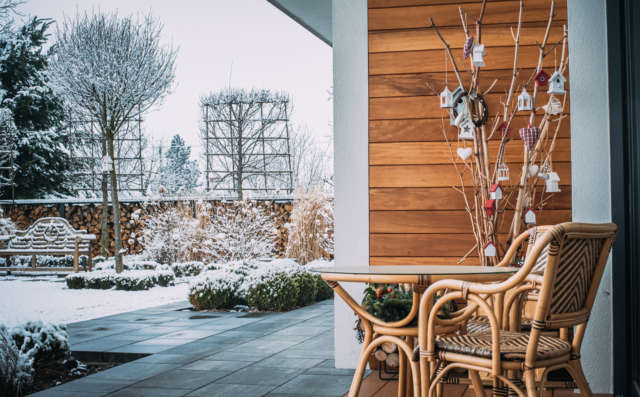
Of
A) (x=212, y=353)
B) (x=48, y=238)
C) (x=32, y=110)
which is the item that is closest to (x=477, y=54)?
(x=212, y=353)

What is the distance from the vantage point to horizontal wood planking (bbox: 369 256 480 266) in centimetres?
330

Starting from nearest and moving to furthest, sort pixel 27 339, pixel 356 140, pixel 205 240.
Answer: pixel 27 339
pixel 356 140
pixel 205 240

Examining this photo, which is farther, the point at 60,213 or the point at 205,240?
the point at 60,213

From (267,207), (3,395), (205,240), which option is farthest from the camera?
(267,207)

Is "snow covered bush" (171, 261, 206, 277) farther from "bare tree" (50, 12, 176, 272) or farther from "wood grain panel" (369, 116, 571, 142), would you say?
"wood grain panel" (369, 116, 571, 142)

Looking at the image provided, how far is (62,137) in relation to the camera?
537 inches

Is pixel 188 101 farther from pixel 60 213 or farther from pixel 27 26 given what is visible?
pixel 60 213

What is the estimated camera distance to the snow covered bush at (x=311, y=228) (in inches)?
297

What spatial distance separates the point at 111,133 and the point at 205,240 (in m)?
2.16

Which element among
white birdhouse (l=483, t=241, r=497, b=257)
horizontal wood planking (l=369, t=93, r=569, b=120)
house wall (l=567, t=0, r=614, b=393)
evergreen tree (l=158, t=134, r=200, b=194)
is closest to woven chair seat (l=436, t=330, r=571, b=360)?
white birdhouse (l=483, t=241, r=497, b=257)

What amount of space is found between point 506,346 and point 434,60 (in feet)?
6.89

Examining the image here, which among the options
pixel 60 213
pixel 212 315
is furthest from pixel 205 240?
pixel 60 213

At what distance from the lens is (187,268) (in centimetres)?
902

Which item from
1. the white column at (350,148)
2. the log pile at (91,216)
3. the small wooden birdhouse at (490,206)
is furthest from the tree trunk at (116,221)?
the small wooden birdhouse at (490,206)
